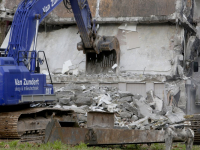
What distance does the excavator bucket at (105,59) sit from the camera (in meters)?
18.9

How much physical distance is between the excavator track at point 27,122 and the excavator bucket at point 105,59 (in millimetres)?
7329

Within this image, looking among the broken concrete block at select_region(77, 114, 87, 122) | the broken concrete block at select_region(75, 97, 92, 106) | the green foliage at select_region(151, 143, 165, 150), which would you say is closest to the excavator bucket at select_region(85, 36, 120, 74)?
the broken concrete block at select_region(75, 97, 92, 106)

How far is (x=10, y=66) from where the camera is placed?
1030 cm

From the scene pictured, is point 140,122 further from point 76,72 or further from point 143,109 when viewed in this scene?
point 76,72

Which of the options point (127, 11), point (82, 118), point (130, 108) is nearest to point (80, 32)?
point (127, 11)

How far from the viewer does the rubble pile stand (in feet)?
45.7

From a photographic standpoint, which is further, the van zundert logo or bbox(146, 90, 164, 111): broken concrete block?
bbox(146, 90, 164, 111): broken concrete block

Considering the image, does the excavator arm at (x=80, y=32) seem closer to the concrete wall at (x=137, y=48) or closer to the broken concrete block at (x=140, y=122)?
the concrete wall at (x=137, y=48)

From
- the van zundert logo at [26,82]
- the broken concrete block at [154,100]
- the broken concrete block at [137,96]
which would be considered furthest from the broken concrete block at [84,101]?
the van zundert logo at [26,82]

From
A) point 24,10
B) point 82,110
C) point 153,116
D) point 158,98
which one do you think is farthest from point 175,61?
point 24,10

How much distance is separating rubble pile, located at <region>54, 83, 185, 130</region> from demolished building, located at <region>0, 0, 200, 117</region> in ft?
2.51

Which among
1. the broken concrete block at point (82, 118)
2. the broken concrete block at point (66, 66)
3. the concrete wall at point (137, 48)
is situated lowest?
the broken concrete block at point (82, 118)

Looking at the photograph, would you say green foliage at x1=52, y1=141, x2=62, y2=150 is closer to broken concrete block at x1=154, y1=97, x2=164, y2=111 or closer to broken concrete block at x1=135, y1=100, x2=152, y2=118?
broken concrete block at x1=135, y1=100, x2=152, y2=118

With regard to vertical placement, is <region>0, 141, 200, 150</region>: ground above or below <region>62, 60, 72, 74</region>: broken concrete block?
below
